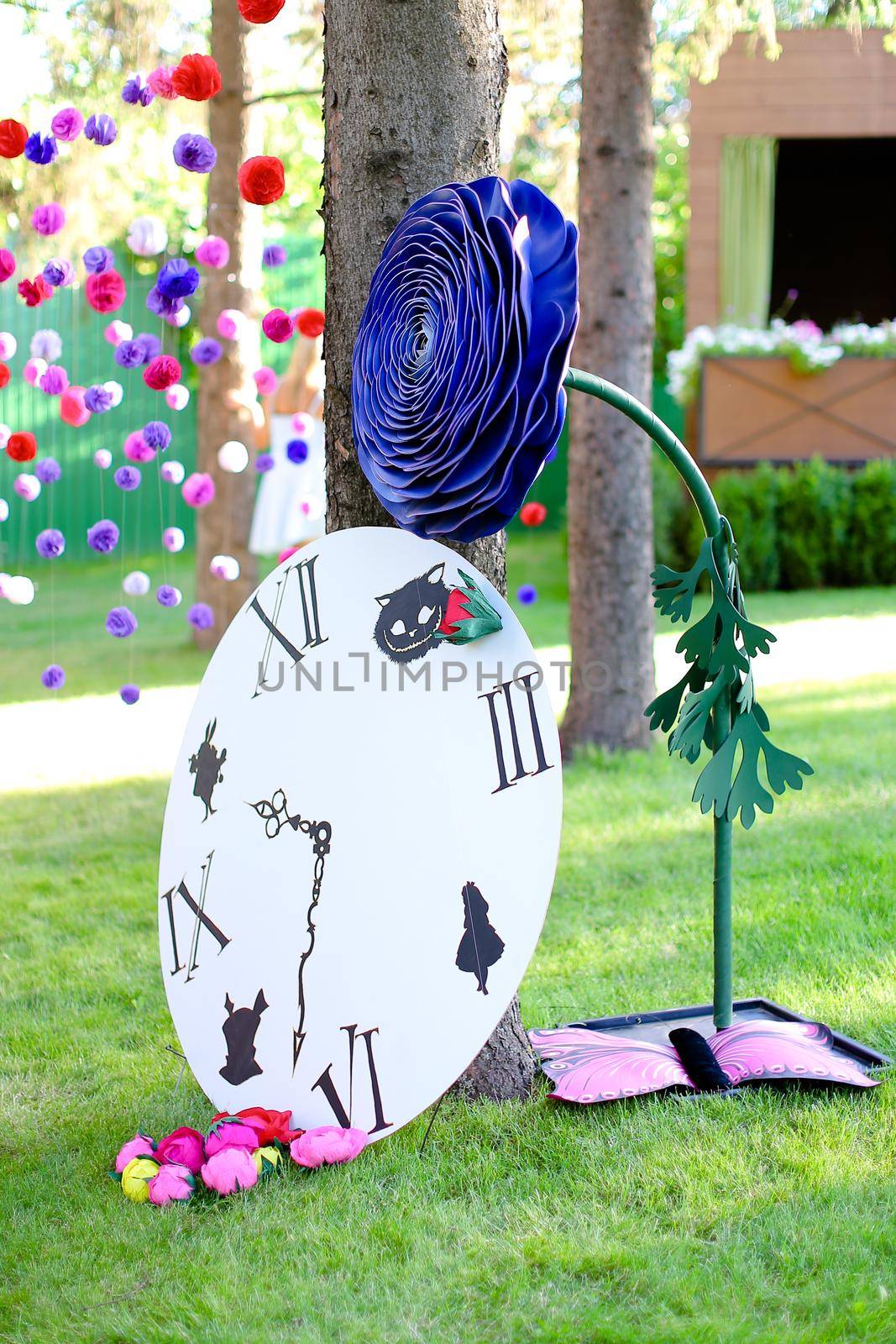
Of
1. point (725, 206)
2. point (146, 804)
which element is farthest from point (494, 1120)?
point (725, 206)

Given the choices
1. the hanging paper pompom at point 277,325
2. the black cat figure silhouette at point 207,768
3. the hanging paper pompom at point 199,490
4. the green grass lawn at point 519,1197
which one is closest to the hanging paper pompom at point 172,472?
the hanging paper pompom at point 199,490

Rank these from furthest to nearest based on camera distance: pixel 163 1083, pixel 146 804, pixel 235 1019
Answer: pixel 146 804
pixel 163 1083
pixel 235 1019

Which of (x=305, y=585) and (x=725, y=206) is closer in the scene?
(x=305, y=585)

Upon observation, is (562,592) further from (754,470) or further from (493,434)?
(493,434)

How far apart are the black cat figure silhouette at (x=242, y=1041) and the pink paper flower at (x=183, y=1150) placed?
0.11 m

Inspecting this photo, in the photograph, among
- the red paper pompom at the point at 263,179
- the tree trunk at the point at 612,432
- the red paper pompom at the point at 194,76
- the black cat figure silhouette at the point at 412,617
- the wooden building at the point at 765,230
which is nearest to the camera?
the black cat figure silhouette at the point at 412,617

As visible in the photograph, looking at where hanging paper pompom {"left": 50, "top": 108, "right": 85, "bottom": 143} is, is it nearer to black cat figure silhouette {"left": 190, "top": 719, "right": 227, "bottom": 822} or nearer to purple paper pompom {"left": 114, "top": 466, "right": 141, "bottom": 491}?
purple paper pompom {"left": 114, "top": 466, "right": 141, "bottom": 491}

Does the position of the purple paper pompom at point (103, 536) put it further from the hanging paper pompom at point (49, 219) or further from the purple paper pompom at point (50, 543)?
the hanging paper pompom at point (49, 219)

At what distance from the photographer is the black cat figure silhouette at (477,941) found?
1939mm

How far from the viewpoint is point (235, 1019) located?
7.06 ft

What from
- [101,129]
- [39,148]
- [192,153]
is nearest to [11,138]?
[39,148]

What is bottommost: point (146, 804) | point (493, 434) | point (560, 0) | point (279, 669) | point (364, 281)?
A: point (146, 804)

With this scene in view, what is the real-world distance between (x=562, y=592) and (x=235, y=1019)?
8.64 metres

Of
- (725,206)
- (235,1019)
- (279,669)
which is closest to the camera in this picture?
(235,1019)
